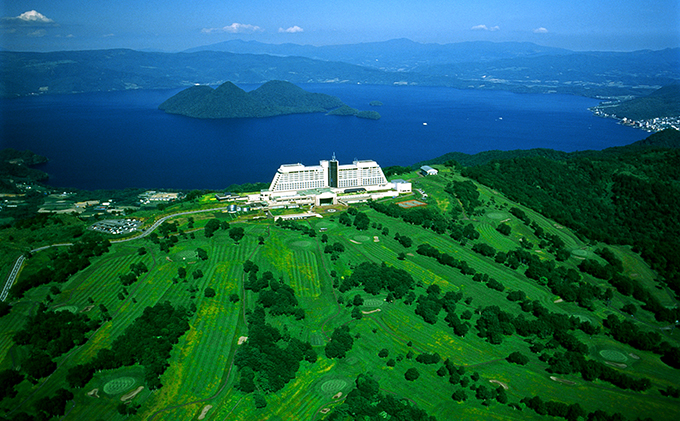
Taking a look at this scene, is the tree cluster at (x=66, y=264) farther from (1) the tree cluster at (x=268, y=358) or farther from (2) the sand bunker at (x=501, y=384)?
(2) the sand bunker at (x=501, y=384)

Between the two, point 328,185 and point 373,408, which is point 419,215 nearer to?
point 328,185

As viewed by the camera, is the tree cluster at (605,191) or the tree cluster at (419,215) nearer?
the tree cluster at (419,215)

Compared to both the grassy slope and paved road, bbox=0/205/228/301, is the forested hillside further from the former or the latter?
paved road, bbox=0/205/228/301

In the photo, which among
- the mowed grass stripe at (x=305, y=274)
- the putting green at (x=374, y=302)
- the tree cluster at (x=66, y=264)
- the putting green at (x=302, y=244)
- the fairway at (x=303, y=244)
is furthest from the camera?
the putting green at (x=302, y=244)

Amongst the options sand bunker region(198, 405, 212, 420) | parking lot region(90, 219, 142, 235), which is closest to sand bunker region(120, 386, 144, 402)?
sand bunker region(198, 405, 212, 420)

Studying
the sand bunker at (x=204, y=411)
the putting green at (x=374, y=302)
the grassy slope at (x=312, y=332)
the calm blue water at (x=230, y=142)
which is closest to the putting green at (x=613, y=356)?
the grassy slope at (x=312, y=332)

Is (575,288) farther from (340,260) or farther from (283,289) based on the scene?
(283,289)

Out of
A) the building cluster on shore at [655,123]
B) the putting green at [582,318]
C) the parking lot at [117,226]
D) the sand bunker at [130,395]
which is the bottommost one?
the putting green at [582,318]

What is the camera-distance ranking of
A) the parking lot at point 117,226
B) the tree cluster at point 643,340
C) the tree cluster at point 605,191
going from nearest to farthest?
the tree cluster at point 643,340, the parking lot at point 117,226, the tree cluster at point 605,191
